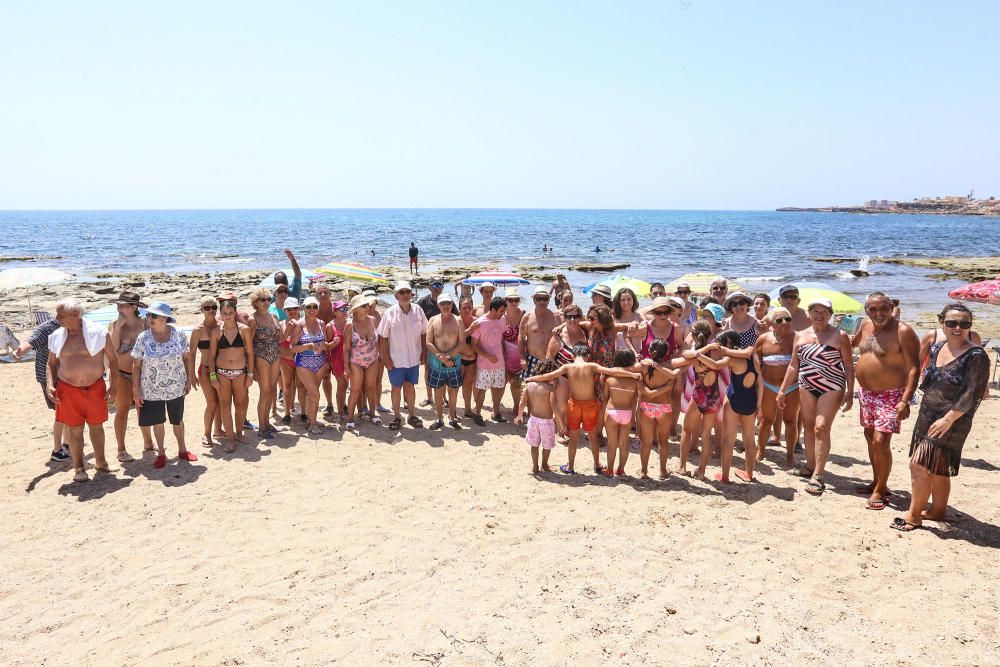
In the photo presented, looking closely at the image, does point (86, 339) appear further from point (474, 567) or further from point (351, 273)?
point (351, 273)

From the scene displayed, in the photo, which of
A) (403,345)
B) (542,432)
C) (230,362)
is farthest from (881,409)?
(230,362)

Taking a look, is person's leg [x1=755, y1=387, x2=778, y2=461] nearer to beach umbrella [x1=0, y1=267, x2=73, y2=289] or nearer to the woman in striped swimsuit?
the woman in striped swimsuit

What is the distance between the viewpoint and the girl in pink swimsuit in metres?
5.60

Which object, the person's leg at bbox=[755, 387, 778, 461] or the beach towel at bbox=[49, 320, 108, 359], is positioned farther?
the person's leg at bbox=[755, 387, 778, 461]

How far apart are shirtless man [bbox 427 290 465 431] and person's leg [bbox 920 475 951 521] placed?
481 centimetres

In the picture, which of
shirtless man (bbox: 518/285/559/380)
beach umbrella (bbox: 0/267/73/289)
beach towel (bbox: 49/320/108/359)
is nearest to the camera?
beach towel (bbox: 49/320/108/359)

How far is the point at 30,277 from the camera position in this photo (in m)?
12.2

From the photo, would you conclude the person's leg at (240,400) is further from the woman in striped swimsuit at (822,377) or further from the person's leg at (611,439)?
the woman in striped swimsuit at (822,377)

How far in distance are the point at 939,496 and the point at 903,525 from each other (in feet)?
1.21

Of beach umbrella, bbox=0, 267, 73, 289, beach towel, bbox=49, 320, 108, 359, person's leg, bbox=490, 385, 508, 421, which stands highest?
beach umbrella, bbox=0, 267, 73, 289

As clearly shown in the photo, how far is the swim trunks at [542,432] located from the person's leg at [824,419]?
248 centimetres

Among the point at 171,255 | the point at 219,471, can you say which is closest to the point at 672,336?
the point at 219,471

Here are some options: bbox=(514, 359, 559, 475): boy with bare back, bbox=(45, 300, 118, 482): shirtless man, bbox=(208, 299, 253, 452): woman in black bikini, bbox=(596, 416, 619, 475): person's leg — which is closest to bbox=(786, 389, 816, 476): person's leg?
bbox=(596, 416, 619, 475): person's leg

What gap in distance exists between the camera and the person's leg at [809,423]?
5629mm
